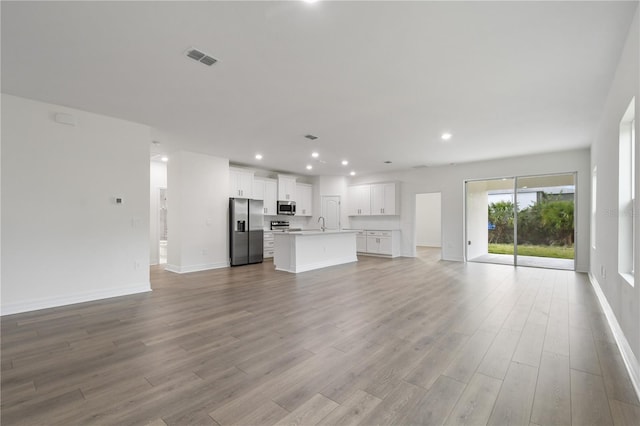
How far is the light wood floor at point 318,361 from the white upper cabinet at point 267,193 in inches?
172

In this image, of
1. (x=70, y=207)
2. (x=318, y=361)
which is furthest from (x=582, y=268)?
(x=70, y=207)

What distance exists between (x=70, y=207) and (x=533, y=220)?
9.35 m

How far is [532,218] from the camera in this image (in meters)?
7.08

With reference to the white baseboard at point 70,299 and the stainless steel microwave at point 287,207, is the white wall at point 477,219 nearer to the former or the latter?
the stainless steel microwave at point 287,207

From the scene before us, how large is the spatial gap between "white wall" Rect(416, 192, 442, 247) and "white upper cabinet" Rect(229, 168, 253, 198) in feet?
25.2

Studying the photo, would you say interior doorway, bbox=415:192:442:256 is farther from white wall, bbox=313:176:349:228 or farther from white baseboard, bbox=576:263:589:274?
white baseboard, bbox=576:263:589:274

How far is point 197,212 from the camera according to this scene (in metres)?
6.65

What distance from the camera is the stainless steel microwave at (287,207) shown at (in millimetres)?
8844

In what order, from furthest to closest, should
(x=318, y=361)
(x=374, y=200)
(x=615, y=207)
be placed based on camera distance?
(x=374, y=200)
(x=615, y=207)
(x=318, y=361)

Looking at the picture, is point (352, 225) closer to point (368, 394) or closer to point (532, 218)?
point (532, 218)

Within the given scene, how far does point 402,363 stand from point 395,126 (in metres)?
3.71

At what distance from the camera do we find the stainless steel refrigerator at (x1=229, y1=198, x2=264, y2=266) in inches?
285

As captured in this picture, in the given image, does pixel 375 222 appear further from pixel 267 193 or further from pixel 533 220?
pixel 533 220

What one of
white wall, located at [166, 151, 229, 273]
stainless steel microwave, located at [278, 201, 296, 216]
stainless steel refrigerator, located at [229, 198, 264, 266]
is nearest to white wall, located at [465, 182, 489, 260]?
stainless steel microwave, located at [278, 201, 296, 216]
